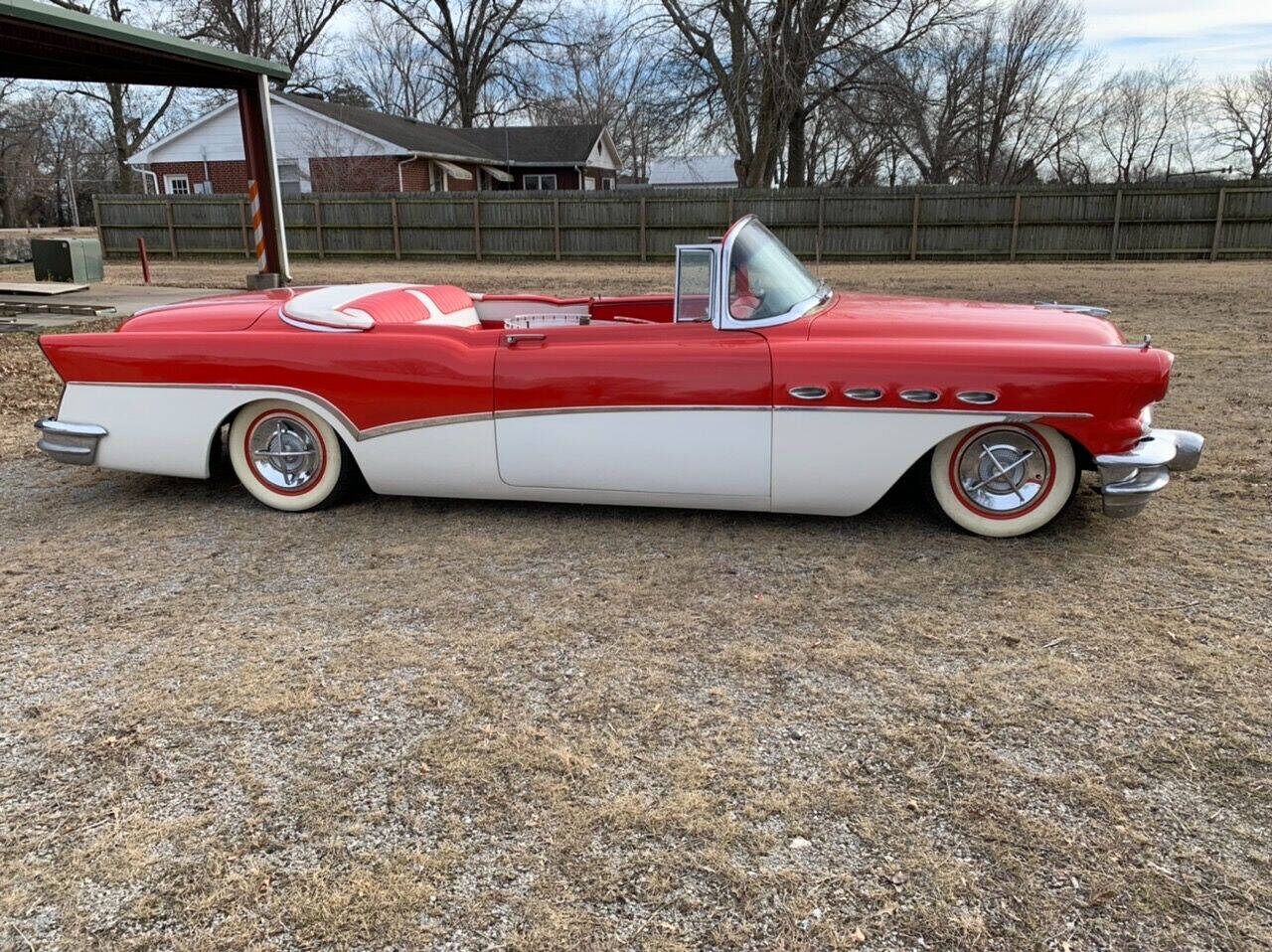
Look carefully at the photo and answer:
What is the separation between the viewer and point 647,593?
139 inches

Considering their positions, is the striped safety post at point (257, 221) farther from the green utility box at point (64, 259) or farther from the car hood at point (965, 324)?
the car hood at point (965, 324)

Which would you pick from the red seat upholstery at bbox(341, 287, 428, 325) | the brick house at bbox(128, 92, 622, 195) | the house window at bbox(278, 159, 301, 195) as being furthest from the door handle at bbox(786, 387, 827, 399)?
the house window at bbox(278, 159, 301, 195)

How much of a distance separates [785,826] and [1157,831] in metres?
0.86

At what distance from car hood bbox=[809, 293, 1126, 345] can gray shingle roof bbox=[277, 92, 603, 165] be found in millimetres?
31523

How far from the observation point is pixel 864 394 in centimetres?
373

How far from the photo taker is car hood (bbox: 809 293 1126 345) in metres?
3.92

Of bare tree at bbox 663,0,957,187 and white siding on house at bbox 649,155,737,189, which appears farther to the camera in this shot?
white siding on house at bbox 649,155,737,189

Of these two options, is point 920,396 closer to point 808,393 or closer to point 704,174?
point 808,393

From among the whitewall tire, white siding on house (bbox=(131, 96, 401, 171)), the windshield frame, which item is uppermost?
white siding on house (bbox=(131, 96, 401, 171))

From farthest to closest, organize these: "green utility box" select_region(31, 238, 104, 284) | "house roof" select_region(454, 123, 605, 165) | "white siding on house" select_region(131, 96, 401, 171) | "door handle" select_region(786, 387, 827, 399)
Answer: "house roof" select_region(454, 123, 605, 165)
"white siding on house" select_region(131, 96, 401, 171)
"green utility box" select_region(31, 238, 104, 284)
"door handle" select_region(786, 387, 827, 399)

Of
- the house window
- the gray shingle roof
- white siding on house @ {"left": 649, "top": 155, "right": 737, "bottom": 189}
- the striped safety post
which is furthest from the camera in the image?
white siding on house @ {"left": 649, "top": 155, "right": 737, "bottom": 189}

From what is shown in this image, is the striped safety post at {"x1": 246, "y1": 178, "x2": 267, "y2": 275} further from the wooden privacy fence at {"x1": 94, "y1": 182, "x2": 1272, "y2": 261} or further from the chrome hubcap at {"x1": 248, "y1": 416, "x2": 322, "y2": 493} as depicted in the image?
the chrome hubcap at {"x1": 248, "y1": 416, "x2": 322, "y2": 493}

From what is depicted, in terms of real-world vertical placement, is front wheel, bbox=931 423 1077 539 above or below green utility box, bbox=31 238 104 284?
below

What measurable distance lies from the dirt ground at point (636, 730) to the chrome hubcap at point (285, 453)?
229mm
